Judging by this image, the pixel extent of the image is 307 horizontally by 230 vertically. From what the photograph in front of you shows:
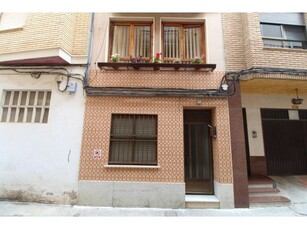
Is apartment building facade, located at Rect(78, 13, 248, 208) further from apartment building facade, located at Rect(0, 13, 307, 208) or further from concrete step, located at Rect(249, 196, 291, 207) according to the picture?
concrete step, located at Rect(249, 196, 291, 207)

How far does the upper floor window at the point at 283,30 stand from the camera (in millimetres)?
6527

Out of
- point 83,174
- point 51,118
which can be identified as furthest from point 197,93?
point 51,118

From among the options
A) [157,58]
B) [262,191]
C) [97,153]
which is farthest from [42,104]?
[262,191]

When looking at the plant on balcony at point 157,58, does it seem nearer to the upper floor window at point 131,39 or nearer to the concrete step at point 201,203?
the upper floor window at point 131,39

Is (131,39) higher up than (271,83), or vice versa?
(131,39)

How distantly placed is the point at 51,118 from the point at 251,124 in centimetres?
735

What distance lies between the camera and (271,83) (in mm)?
6504

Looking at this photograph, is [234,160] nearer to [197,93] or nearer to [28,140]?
[197,93]

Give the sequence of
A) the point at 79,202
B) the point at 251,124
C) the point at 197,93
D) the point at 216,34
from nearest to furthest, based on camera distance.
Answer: the point at 79,202 → the point at 197,93 → the point at 216,34 → the point at 251,124

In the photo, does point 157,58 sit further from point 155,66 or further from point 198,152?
point 198,152

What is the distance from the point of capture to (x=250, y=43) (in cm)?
607

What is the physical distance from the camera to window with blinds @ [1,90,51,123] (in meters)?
6.23

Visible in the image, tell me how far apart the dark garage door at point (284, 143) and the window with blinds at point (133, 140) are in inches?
194

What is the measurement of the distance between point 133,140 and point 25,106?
3.68m
